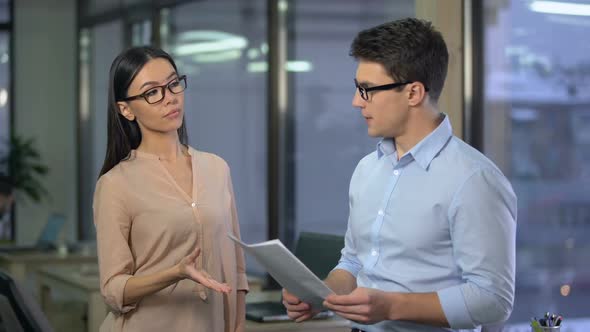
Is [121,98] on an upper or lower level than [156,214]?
upper

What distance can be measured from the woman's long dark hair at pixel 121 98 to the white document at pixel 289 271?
2.60 ft

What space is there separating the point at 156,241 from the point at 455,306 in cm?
98

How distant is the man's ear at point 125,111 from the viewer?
288cm

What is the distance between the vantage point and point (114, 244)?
2.74m

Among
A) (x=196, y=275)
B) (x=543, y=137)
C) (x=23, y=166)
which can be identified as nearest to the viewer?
Answer: (x=196, y=275)

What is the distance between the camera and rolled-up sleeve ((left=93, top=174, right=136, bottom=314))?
108 inches

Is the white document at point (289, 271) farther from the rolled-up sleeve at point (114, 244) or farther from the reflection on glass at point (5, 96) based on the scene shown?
the reflection on glass at point (5, 96)

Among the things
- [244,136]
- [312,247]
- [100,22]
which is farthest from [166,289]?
[100,22]

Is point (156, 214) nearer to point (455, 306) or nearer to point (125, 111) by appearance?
point (125, 111)

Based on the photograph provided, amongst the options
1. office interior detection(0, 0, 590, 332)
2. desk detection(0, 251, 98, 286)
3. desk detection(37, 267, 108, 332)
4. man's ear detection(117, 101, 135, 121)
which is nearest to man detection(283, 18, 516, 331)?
man's ear detection(117, 101, 135, 121)

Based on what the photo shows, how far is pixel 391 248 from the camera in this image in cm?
230

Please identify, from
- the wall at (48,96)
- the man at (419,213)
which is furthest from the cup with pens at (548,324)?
the wall at (48,96)

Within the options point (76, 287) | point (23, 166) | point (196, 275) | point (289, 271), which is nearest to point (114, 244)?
point (196, 275)

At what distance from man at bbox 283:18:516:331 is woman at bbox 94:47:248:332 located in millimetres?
478
